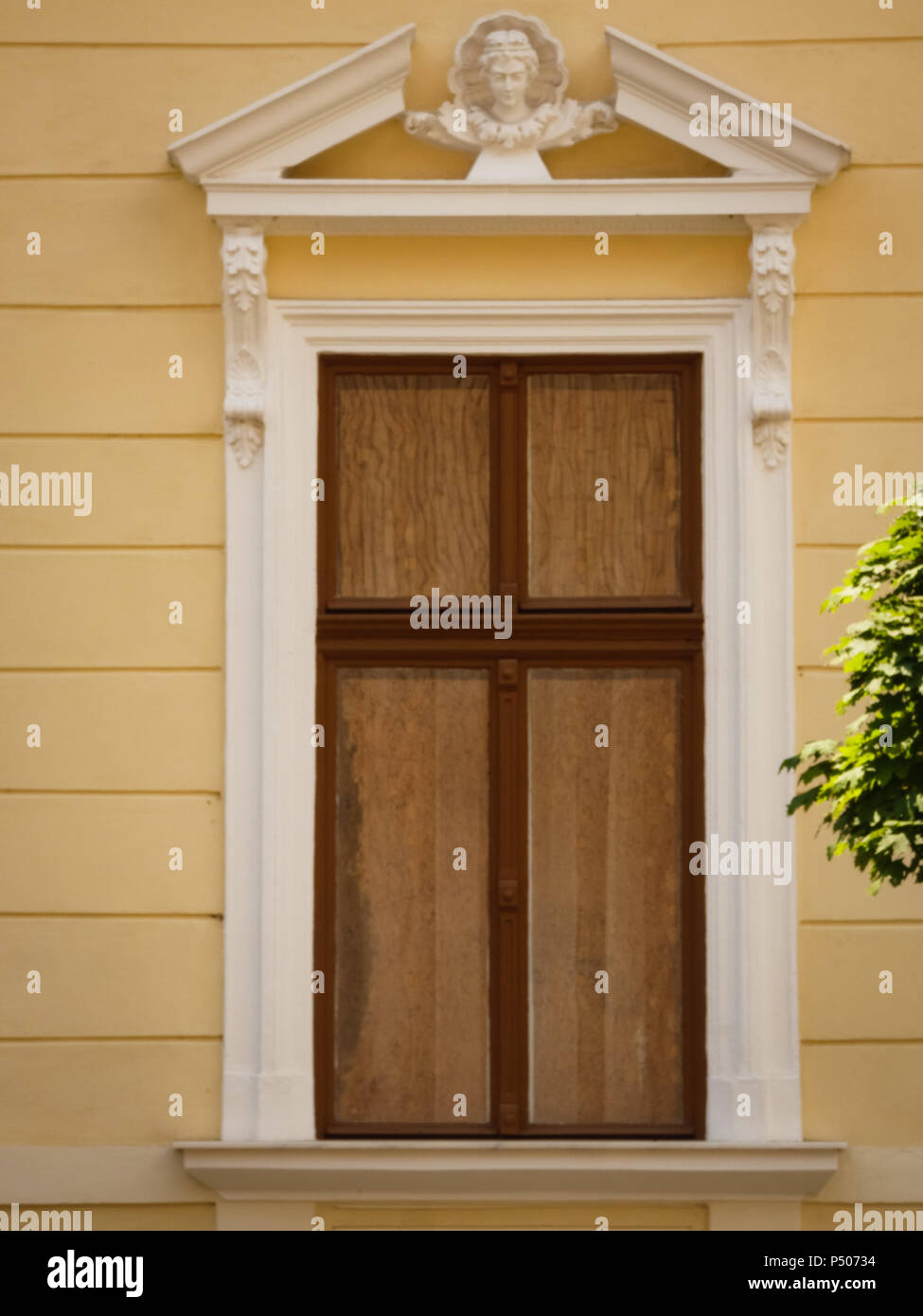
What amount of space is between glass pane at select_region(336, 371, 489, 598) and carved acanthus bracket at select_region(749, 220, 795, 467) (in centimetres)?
94

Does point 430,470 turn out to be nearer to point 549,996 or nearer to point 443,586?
point 443,586

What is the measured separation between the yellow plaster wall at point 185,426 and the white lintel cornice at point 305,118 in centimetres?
14

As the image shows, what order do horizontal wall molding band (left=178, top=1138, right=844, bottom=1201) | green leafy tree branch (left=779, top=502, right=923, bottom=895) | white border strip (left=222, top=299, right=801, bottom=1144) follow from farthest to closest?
white border strip (left=222, top=299, right=801, bottom=1144) → horizontal wall molding band (left=178, top=1138, right=844, bottom=1201) → green leafy tree branch (left=779, top=502, right=923, bottom=895)

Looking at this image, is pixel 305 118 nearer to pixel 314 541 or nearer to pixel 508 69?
pixel 508 69

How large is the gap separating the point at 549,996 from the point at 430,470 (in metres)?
1.85

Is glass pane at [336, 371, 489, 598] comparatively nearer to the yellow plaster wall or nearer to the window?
the window

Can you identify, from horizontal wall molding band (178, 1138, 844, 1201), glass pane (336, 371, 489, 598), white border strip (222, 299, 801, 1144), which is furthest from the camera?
glass pane (336, 371, 489, 598)

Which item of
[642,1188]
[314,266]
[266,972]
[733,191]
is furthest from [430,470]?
[642,1188]

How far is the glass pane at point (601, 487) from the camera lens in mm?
6648

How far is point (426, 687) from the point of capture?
6.61 metres

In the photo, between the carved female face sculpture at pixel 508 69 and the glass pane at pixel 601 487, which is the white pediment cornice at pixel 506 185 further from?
the glass pane at pixel 601 487

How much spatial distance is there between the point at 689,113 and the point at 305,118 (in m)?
1.30

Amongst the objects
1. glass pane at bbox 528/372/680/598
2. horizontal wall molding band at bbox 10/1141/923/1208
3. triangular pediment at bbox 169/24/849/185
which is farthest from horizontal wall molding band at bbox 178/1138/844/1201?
triangular pediment at bbox 169/24/849/185

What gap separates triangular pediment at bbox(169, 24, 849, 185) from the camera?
6.48m
